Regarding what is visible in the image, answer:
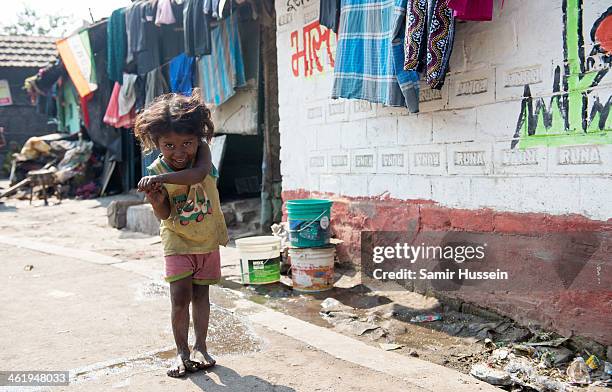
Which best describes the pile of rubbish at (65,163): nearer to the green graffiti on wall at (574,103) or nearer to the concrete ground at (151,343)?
the concrete ground at (151,343)

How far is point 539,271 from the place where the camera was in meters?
3.67

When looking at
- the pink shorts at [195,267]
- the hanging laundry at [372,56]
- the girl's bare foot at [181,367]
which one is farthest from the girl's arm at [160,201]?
the hanging laundry at [372,56]

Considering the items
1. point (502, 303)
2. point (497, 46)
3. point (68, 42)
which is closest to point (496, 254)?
point (502, 303)

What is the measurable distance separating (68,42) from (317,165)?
31.0ft

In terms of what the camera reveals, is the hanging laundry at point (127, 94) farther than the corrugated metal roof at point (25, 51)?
No

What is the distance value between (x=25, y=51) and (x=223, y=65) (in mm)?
17160

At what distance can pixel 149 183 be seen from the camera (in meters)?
2.85

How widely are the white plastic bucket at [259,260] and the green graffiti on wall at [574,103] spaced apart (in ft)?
8.76

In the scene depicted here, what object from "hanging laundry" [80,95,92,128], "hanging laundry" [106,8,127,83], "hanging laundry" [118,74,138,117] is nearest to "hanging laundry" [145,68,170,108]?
"hanging laundry" [118,74,138,117]

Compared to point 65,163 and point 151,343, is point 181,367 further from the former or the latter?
point 65,163

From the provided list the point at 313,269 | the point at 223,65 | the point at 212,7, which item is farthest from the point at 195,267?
the point at 223,65

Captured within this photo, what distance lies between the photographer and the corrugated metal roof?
21141mm

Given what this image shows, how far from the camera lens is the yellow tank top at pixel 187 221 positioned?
3145mm

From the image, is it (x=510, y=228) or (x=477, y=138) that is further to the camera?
(x=477, y=138)
